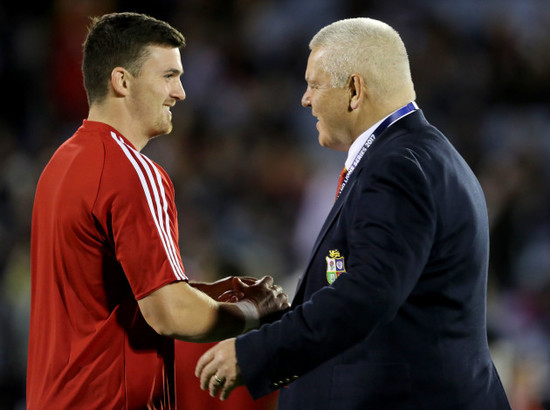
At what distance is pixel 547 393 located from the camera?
537 cm

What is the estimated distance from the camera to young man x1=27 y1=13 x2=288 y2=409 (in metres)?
2.55

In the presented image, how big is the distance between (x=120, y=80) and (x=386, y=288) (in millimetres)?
1249

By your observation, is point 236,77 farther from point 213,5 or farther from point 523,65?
point 523,65

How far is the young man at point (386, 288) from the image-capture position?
2293 mm

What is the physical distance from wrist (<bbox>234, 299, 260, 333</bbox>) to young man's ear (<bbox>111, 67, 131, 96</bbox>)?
34.0 inches

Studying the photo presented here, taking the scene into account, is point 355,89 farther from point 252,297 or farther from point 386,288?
point 252,297

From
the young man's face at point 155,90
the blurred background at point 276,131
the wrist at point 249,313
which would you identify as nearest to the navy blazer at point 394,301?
the wrist at point 249,313

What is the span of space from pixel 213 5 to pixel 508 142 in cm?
356

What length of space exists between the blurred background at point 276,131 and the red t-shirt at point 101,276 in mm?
2875

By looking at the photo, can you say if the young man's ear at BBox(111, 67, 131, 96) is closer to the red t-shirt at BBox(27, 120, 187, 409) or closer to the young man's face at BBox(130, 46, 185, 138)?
the young man's face at BBox(130, 46, 185, 138)

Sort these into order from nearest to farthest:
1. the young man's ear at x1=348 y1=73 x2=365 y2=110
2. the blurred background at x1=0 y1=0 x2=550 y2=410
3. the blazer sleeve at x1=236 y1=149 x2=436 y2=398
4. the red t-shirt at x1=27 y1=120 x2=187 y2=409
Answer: the blazer sleeve at x1=236 y1=149 x2=436 y2=398 → the red t-shirt at x1=27 y1=120 x2=187 y2=409 → the young man's ear at x1=348 y1=73 x2=365 y2=110 → the blurred background at x1=0 y1=0 x2=550 y2=410

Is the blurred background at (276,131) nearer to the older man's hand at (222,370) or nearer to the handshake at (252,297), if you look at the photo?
the handshake at (252,297)

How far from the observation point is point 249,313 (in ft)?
9.48

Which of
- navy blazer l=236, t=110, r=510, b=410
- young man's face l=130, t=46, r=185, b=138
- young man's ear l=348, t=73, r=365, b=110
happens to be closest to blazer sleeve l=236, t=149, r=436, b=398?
navy blazer l=236, t=110, r=510, b=410
